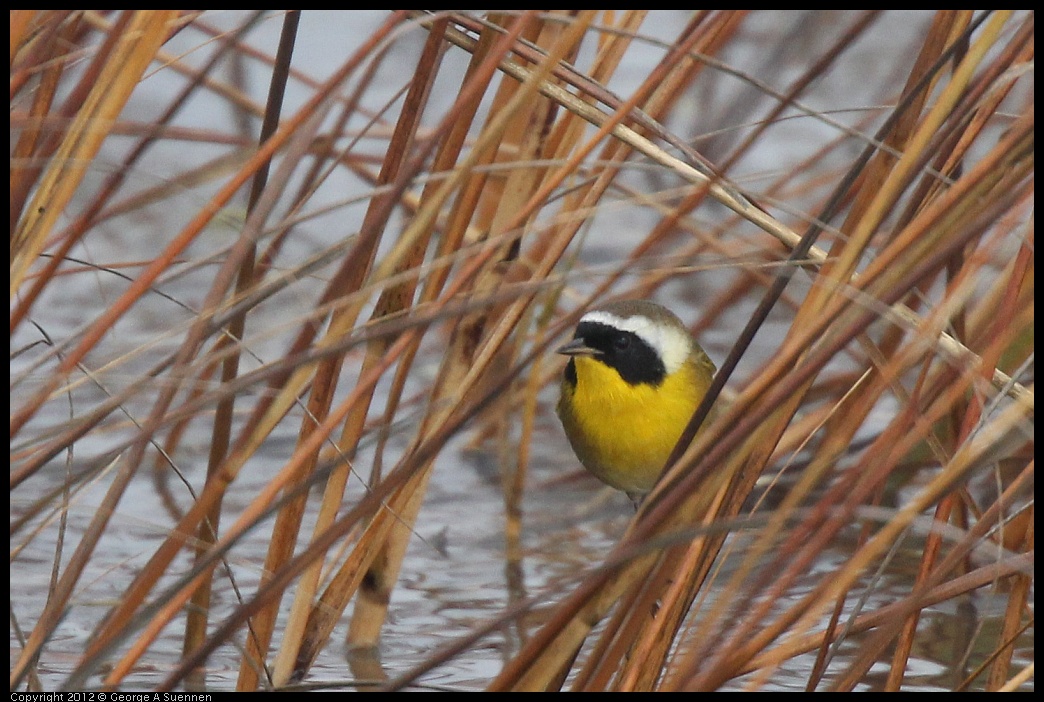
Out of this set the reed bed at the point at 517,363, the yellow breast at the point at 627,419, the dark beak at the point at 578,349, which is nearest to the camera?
the reed bed at the point at 517,363

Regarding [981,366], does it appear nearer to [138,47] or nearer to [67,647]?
[138,47]

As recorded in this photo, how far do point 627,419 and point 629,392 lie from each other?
0.21 feet

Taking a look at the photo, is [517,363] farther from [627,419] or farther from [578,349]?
[627,419]

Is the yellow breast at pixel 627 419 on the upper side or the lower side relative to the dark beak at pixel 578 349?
lower

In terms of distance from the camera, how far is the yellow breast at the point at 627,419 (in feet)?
9.11

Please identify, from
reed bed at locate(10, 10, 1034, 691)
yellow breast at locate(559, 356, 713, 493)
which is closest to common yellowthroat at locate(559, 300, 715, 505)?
yellow breast at locate(559, 356, 713, 493)

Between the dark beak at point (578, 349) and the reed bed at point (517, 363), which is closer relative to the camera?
the reed bed at point (517, 363)

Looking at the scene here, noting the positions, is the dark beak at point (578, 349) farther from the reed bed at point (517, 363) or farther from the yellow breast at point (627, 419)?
the reed bed at point (517, 363)

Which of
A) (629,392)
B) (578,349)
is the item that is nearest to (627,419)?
(629,392)

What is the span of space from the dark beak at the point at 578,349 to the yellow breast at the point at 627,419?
0.21 ft

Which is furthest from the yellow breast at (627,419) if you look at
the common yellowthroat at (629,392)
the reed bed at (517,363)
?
the reed bed at (517,363)

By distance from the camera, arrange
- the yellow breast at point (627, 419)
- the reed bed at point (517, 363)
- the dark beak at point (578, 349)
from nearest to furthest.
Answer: the reed bed at point (517, 363) → the dark beak at point (578, 349) → the yellow breast at point (627, 419)

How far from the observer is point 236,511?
3.21 metres
